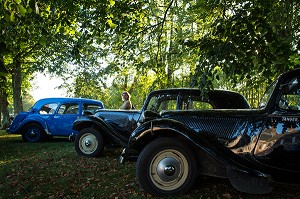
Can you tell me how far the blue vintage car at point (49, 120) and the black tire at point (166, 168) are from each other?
7.97 meters

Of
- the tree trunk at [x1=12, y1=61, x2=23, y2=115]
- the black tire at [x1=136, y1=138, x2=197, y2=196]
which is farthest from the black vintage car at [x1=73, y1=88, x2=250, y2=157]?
the tree trunk at [x1=12, y1=61, x2=23, y2=115]

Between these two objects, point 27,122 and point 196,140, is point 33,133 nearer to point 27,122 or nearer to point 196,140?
point 27,122

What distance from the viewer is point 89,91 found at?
22.5m

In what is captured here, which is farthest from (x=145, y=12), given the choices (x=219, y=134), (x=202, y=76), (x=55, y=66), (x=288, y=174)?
(x=55, y=66)

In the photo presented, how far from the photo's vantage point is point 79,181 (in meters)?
5.45

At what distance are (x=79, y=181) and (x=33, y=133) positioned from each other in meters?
7.42

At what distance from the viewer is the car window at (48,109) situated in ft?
39.9

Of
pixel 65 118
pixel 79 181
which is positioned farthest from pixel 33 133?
pixel 79 181

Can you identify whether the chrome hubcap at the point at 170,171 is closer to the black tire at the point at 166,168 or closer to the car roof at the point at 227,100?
the black tire at the point at 166,168

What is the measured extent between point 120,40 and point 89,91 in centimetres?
1416

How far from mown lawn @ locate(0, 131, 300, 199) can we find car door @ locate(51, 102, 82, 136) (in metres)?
3.77

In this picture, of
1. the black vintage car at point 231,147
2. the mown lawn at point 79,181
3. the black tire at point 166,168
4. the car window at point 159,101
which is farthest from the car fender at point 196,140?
the car window at point 159,101

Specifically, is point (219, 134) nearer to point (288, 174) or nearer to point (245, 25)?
point (288, 174)

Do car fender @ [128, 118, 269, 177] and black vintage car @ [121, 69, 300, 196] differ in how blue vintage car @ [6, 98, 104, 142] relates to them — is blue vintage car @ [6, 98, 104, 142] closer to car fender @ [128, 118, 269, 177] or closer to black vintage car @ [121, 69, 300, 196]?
car fender @ [128, 118, 269, 177]
